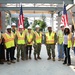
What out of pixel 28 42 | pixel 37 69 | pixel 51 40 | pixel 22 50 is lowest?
pixel 37 69

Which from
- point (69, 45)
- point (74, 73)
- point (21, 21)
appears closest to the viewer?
point (74, 73)

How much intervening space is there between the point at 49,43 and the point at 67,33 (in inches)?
70.6

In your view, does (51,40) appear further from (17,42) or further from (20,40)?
(17,42)

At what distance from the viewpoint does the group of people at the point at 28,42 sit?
11594 mm

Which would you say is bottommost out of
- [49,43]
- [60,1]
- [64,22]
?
[49,43]

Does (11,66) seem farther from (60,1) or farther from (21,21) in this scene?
(60,1)

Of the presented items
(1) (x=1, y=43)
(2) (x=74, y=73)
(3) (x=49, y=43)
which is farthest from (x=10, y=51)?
(2) (x=74, y=73)

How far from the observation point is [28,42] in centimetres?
1350

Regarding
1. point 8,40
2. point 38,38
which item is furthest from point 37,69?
point 38,38

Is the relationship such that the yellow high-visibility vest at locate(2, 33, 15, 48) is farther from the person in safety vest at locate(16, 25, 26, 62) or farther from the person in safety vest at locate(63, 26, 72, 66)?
the person in safety vest at locate(63, 26, 72, 66)

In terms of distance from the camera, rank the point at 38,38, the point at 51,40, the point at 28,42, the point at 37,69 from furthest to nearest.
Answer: the point at 28,42 → the point at 38,38 → the point at 51,40 → the point at 37,69

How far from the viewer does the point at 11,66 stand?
1159 cm

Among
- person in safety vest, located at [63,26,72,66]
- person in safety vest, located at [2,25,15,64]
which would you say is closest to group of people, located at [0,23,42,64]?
person in safety vest, located at [2,25,15,64]

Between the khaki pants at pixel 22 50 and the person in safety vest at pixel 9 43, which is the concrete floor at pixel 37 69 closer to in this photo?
the person in safety vest at pixel 9 43
